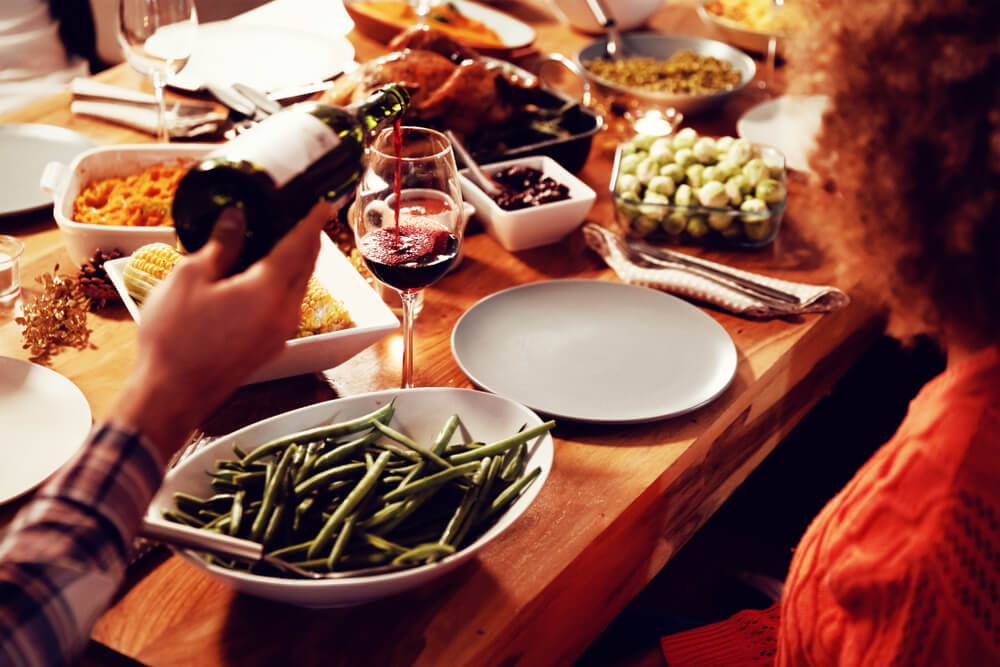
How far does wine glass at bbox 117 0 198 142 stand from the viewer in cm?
167

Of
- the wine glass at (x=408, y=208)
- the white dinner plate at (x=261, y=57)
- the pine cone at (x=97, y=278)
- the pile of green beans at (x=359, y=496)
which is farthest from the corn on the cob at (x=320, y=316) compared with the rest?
the white dinner plate at (x=261, y=57)

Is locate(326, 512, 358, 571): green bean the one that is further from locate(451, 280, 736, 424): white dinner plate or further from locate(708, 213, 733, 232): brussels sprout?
locate(708, 213, 733, 232): brussels sprout

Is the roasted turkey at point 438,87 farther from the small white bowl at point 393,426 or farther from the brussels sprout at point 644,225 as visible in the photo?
the small white bowl at point 393,426

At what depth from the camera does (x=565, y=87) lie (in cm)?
218

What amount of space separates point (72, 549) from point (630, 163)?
4.03 ft

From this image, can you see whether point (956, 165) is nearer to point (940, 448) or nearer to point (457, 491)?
point (940, 448)

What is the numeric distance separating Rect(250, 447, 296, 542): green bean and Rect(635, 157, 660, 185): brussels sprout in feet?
2.96

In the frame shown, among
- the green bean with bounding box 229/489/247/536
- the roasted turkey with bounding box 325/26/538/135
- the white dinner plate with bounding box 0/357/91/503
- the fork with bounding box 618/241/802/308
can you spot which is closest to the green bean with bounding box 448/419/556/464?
the green bean with bounding box 229/489/247/536

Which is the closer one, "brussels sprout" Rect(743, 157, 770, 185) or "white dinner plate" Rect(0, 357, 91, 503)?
"white dinner plate" Rect(0, 357, 91, 503)

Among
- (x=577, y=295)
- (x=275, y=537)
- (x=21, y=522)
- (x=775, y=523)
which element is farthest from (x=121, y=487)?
(x=775, y=523)

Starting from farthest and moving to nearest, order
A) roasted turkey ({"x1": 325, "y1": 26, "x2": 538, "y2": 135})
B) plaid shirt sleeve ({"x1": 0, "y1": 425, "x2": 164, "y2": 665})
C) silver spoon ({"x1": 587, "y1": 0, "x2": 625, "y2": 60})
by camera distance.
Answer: silver spoon ({"x1": 587, "y1": 0, "x2": 625, "y2": 60}), roasted turkey ({"x1": 325, "y1": 26, "x2": 538, "y2": 135}), plaid shirt sleeve ({"x1": 0, "y1": 425, "x2": 164, "y2": 665})

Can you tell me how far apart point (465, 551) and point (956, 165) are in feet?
1.71

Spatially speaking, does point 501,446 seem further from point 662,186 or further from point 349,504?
point 662,186

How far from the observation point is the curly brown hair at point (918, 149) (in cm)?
72
